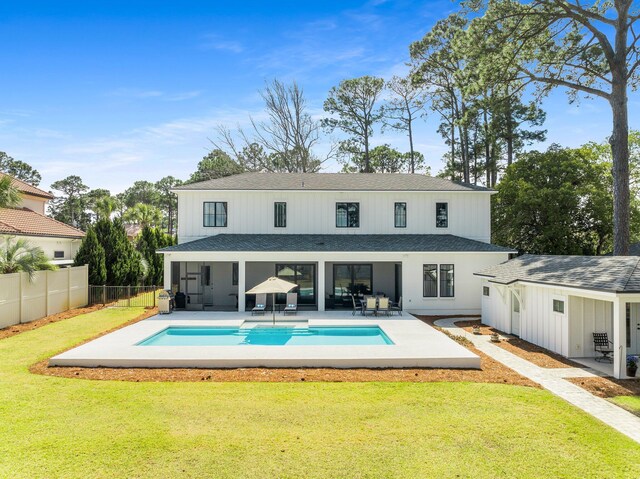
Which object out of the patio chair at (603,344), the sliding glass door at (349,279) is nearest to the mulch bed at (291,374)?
the patio chair at (603,344)

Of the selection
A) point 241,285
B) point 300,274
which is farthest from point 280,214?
point 241,285

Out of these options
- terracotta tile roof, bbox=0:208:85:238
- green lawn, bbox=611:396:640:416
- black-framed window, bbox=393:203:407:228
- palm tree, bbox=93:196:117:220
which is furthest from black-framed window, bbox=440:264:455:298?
terracotta tile roof, bbox=0:208:85:238

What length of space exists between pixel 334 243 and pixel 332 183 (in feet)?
16.8

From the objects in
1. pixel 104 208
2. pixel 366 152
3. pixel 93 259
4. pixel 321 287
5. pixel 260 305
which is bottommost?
pixel 260 305

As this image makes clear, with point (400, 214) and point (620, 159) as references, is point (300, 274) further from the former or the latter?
point (620, 159)

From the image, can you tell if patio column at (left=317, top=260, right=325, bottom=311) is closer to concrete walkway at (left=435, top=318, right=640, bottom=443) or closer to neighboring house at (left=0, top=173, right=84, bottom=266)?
concrete walkway at (left=435, top=318, right=640, bottom=443)

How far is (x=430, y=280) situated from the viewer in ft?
66.7

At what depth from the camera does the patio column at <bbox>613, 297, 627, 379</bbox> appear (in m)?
10.4

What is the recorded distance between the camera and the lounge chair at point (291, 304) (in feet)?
62.6

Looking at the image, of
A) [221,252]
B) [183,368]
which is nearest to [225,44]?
[221,252]

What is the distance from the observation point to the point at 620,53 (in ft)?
64.8

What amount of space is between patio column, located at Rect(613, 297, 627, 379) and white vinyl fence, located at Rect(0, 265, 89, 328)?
21.2 meters

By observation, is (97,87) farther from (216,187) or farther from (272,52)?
(272,52)

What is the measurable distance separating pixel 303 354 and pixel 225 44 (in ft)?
59.5
